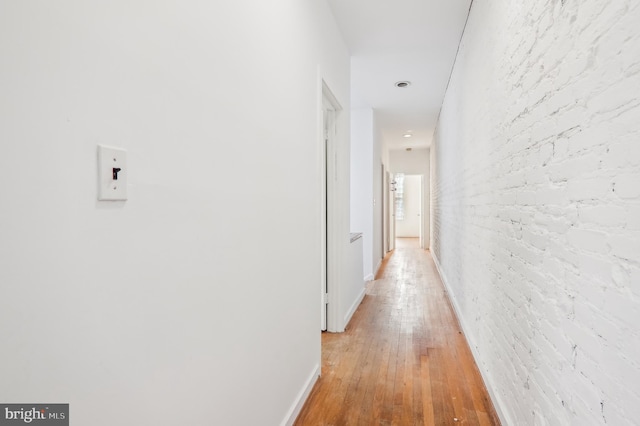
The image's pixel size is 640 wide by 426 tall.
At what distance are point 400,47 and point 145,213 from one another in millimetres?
3479

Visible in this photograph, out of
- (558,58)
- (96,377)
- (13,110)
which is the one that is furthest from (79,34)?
(558,58)

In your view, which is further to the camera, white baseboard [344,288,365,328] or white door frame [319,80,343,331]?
white baseboard [344,288,365,328]

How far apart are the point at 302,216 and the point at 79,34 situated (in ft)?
5.24

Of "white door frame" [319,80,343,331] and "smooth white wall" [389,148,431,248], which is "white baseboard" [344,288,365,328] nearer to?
"white door frame" [319,80,343,331]

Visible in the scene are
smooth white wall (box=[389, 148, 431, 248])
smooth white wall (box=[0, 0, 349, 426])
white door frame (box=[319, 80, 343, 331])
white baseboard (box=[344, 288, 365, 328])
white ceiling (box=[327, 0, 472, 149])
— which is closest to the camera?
smooth white wall (box=[0, 0, 349, 426])

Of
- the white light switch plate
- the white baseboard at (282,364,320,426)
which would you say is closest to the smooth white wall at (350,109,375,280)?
the white baseboard at (282,364,320,426)

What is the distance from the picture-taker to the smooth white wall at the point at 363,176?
5918mm

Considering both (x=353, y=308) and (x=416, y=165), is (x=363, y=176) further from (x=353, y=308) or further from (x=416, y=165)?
(x=416, y=165)

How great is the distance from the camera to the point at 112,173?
87 cm

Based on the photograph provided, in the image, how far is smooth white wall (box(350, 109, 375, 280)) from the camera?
5918mm

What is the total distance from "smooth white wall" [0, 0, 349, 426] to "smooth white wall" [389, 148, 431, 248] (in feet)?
30.8

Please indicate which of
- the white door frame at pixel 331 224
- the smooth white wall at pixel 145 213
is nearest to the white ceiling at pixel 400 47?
the white door frame at pixel 331 224

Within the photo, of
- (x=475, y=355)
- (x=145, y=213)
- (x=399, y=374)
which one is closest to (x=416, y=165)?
(x=475, y=355)

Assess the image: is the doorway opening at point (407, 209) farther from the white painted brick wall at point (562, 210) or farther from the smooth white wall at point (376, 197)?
the white painted brick wall at point (562, 210)
